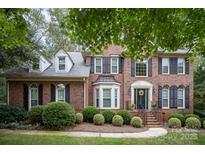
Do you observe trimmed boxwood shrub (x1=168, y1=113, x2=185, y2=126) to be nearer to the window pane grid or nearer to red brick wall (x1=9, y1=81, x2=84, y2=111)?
the window pane grid

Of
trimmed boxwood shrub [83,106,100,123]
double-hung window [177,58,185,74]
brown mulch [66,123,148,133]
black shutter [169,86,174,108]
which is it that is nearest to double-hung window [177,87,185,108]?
black shutter [169,86,174,108]

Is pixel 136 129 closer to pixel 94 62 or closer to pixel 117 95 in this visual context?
pixel 117 95

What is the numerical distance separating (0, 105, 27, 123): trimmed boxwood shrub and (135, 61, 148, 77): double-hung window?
4.91 m

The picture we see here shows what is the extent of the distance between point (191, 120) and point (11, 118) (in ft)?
20.7

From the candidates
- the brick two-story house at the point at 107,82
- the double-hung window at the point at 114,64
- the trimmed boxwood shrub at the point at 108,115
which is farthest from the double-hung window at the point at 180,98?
the trimmed boxwood shrub at the point at 108,115

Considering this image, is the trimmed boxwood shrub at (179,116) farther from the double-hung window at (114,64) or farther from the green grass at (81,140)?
the double-hung window at (114,64)

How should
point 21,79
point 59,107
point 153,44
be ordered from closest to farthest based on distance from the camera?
point 153,44 < point 59,107 < point 21,79

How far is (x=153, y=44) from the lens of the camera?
8125mm

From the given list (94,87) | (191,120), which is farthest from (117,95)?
(191,120)

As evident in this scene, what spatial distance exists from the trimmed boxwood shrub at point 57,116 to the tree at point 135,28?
412 centimetres

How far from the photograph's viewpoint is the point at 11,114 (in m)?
12.2

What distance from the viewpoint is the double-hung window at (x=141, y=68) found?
14461 millimetres
